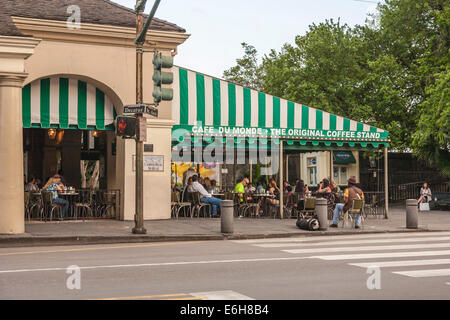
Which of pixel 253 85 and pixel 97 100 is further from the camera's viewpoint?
pixel 253 85

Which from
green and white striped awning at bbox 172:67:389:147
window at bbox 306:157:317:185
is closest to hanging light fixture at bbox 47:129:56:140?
green and white striped awning at bbox 172:67:389:147

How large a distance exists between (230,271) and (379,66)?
89.2ft

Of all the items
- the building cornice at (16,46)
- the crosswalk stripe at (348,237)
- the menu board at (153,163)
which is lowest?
the crosswalk stripe at (348,237)

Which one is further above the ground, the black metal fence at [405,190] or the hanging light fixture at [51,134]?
the hanging light fixture at [51,134]

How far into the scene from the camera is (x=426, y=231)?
17.8m

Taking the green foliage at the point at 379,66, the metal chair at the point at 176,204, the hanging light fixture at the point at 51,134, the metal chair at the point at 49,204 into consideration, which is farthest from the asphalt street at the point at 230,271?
the green foliage at the point at 379,66

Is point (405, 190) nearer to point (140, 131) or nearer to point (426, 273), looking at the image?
point (140, 131)

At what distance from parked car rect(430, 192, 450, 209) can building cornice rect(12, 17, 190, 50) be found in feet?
54.5

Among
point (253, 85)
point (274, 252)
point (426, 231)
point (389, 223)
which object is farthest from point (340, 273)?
point (253, 85)

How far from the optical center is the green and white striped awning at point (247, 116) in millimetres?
19688

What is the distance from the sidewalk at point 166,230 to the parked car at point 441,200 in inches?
352

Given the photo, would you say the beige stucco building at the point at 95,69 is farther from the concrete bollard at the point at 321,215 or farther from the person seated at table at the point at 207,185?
the concrete bollard at the point at 321,215

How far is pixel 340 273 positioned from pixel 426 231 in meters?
9.93
